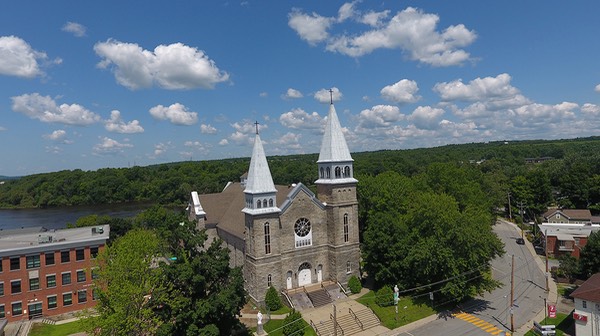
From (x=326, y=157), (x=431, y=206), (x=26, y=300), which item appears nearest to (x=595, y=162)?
(x=431, y=206)

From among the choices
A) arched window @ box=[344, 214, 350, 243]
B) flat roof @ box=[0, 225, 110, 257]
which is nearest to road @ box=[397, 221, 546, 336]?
arched window @ box=[344, 214, 350, 243]

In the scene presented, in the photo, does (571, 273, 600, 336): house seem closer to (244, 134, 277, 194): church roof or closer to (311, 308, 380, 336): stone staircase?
(311, 308, 380, 336): stone staircase

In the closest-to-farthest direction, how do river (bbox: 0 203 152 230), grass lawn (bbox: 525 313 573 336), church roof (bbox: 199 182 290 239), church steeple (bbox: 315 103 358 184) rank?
1. grass lawn (bbox: 525 313 573 336)
2. church steeple (bbox: 315 103 358 184)
3. church roof (bbox: 199 182 290 239)
4. river (bbox: 0 203 152 230)

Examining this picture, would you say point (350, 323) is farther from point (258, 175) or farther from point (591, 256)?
point (591, 256)

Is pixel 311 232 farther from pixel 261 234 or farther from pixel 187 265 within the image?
pixel 187 265

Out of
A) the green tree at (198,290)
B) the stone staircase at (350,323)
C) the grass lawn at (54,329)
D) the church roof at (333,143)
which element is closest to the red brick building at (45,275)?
the grass lawn at (54,329)

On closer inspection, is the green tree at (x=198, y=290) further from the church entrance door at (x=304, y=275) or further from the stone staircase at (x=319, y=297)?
the church entrance door at (x=304, y=275)
